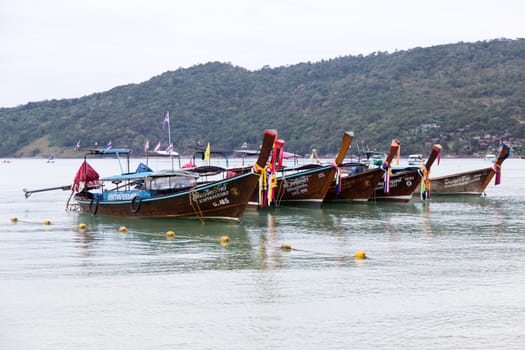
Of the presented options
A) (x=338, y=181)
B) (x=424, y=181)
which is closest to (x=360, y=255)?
(x=338, y=181)

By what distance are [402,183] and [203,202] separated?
642 inches

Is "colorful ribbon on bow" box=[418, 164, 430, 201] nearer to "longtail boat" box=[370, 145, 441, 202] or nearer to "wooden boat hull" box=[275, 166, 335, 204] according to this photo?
"longtail boat" box=[370, 145, 441, 202]

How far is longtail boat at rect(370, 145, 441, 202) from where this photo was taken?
4019 cm

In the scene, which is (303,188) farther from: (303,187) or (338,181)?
(338,181)

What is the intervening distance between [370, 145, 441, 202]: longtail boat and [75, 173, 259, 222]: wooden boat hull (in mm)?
14396

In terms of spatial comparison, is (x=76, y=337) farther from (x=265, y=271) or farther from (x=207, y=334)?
(x=265, y=271)

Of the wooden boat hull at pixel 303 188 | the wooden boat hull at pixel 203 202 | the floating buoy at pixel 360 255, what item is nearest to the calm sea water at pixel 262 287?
the floating buoy at pixel 360 255

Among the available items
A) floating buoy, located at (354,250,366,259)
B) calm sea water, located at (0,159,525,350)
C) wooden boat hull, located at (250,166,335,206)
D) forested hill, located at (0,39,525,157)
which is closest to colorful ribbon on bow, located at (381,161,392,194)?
wooden boat hull, located at (250,166,335,206)

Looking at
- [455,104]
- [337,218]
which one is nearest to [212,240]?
[337,218]

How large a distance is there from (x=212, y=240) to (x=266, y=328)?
36.7ft

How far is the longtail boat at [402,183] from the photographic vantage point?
40.2 metres

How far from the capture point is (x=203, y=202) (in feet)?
90.7

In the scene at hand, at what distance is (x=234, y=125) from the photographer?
159 metres

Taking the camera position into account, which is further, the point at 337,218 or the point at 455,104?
the point at 455,104
